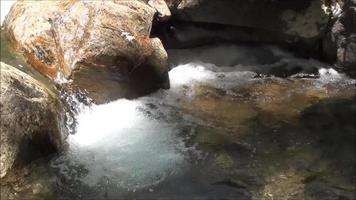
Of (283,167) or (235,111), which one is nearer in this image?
(283,167)

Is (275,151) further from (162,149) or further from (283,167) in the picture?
(162,149)

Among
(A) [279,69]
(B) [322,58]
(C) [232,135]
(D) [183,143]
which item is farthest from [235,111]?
(B) [322,58]

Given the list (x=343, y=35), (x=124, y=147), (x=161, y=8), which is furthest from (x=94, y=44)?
(x=343, y=35)

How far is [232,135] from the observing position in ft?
25.2

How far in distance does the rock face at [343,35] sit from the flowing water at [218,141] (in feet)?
0.95

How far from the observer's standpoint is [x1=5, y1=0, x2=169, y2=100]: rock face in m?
8.10

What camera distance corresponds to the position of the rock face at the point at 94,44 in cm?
810

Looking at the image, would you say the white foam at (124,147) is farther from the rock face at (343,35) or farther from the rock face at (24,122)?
the rock face at (343,35)

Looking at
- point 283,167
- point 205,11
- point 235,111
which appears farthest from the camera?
point 205,11

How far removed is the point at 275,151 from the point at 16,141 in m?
3.69

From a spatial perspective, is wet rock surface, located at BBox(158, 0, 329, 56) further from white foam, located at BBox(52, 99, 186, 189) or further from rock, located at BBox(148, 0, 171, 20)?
white foam, located at BBox(52, 99, 186, 189)

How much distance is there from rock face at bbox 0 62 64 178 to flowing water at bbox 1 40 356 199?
0.81 feet

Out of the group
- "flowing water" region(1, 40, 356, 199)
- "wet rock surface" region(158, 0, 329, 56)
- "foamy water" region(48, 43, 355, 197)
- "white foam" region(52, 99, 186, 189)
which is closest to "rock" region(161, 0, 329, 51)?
"wet rock surface" region(158, 0, 329, 56)

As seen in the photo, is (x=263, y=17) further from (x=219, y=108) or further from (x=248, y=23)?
(x=219, y=108)
